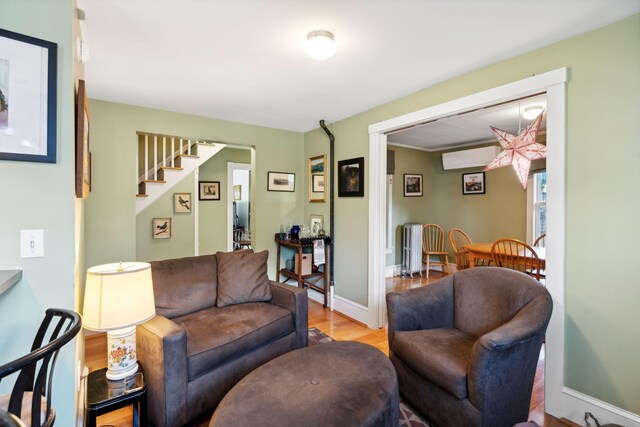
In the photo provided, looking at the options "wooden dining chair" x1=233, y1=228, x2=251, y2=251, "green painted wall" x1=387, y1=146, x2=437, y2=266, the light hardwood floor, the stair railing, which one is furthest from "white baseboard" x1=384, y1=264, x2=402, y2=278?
the stair railing

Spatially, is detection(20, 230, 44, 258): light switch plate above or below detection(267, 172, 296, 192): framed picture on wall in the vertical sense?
below

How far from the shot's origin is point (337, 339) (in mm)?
2961

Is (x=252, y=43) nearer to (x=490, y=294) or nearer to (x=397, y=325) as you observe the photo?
(x=397, y=325)

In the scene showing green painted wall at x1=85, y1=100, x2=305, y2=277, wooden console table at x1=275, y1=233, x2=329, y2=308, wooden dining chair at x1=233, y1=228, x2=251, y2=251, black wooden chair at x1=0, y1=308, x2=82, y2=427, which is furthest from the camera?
wooden dining chair at x1=233, y1=228, x2=251, y2=251

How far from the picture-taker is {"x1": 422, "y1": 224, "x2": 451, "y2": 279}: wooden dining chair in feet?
17.8

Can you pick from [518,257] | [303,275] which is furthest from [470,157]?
[303,275]

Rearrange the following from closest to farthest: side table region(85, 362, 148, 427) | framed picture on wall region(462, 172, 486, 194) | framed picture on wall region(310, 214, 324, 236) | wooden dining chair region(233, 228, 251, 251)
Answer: side table region(85, 362, 148, 427)
framed picture on wall region(310, 214, 324, 236)
framed picture on wall region(462, 172, 486, 194)
wooden dining chair region(233, 228, 251, 251)

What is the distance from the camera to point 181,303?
224cm

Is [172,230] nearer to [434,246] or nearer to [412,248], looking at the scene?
[412,248]

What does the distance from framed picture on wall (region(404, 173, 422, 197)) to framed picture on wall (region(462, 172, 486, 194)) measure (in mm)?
767

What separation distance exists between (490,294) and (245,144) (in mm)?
3112

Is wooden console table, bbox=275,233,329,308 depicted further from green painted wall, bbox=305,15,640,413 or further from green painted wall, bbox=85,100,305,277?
green painted wall, bbox=305,15,640,413

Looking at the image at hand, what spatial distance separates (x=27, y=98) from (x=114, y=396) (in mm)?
1411

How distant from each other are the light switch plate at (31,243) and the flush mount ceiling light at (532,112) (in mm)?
4093
